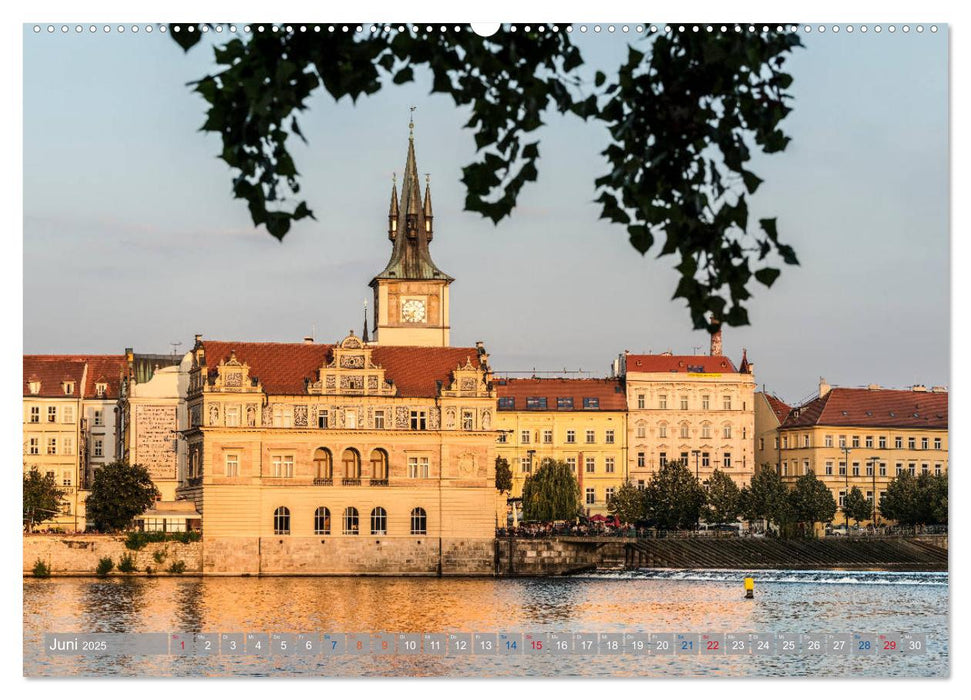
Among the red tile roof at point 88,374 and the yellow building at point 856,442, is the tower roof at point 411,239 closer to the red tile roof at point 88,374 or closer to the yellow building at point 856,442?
the red tile roof at point 88,374

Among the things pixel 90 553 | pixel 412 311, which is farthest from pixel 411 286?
pixel 90 553

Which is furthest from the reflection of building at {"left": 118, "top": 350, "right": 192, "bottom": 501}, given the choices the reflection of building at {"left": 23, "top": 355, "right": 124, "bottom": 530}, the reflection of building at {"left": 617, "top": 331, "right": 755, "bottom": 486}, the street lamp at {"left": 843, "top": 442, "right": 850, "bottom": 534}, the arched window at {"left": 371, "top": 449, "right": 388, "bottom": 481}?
the street lamp at {"left": 843, "top": 442, "right": 850, "bottom": 534}

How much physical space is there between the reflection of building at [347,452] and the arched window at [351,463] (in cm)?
4

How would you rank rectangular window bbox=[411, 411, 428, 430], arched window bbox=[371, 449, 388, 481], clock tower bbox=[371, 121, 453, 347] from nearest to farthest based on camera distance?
arched window bbox=[371, 449, 388, 481] → rectangular window bbox=[411, 411, 428, 430] → clock tower bbox=[371, 121, 453, 347]

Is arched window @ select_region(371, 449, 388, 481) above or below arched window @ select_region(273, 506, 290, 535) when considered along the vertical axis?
above

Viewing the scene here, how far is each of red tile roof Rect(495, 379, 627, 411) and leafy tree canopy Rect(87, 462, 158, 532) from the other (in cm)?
2162

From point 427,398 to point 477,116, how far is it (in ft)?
160

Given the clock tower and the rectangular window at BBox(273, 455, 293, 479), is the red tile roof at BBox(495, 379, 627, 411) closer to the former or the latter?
the clock tower

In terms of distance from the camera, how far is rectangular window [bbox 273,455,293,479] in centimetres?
5569

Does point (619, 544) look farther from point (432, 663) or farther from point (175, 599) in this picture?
point (432, 663)

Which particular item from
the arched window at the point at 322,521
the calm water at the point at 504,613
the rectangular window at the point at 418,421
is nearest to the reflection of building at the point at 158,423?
the arched window at the point at 322,521

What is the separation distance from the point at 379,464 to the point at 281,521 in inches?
153

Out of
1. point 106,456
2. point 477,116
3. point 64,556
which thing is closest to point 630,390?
point 106,456

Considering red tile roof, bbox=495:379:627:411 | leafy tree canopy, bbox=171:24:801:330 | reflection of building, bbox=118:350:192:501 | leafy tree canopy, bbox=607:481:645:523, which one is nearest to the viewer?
leafy tree canopy, bbox=171:24:801:330
